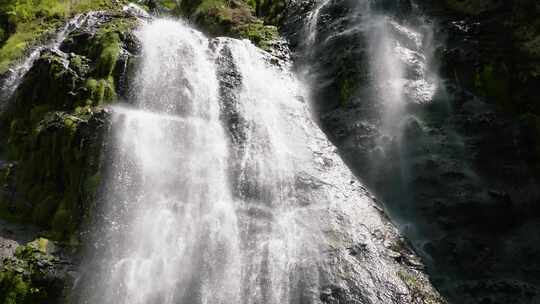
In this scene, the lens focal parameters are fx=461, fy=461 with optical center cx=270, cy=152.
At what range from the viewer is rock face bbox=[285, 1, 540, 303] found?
1016cm

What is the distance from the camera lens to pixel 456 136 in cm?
1198

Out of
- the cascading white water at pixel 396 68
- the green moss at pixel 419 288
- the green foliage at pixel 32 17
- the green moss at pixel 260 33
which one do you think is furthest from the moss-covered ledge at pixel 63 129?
the cascading white water at pixel 396 68

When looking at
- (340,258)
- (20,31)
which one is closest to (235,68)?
(340,258)

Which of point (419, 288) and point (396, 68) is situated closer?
point (419, 288)

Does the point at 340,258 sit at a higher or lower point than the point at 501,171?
lower

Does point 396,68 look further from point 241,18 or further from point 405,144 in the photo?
point 241,18

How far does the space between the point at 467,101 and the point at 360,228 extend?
17.7 ft

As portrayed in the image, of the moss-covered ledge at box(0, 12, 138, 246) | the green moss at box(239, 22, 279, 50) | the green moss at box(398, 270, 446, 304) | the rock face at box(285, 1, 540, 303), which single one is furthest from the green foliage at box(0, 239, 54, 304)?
the green moss at box(239, 22, 279, 50)

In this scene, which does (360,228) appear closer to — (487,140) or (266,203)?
(266,203)

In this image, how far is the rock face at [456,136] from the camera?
1016cm

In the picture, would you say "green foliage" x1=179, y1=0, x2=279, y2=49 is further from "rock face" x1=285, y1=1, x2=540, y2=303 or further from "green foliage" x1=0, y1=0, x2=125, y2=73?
"green foliage" x1=0, y1=0, x2=125, y2=73

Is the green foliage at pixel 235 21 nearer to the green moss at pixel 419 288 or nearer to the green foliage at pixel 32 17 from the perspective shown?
the green foliage at pixel 32 17

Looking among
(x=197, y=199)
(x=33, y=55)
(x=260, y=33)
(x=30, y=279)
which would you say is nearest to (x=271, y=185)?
(x=197, y=199)

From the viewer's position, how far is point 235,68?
14.0 m
